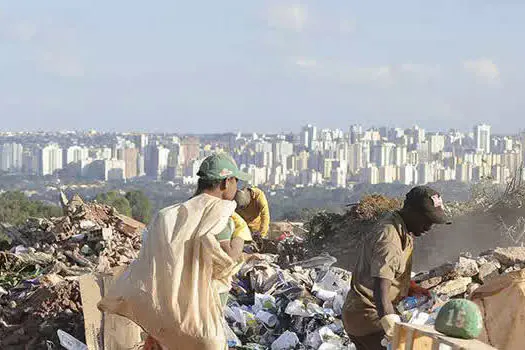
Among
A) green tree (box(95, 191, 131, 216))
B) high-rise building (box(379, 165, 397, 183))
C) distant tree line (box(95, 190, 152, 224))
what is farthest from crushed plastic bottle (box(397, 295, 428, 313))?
high-rise building (box(379, 165, 397, 183))

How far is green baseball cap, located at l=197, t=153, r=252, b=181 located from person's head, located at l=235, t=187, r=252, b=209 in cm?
519

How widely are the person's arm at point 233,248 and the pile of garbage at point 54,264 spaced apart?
3.74 meters

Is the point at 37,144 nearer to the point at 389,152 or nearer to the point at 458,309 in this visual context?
the point at 389,152

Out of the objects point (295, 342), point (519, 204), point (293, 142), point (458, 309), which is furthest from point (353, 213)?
point (293, 142)

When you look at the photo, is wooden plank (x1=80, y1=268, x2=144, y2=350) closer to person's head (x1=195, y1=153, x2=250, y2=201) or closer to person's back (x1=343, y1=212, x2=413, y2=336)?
person's head (x1=195, y1=153, x2=250, y2=201)

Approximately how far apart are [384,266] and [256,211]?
617 centimetres

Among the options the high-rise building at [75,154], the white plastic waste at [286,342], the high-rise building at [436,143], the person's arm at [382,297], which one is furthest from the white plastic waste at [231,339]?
the high-rise building at [75,154]

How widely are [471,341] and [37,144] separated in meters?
90.9

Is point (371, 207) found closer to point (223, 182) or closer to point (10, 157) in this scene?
point (223, 182)

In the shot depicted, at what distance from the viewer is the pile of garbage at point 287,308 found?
860cm

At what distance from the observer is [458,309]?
389 cm

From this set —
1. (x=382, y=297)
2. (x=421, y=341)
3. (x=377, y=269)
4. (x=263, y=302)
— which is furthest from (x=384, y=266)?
(x=263, y=302)

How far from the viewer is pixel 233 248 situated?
5234 millimetres

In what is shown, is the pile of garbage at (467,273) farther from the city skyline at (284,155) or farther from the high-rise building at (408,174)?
the high-rise building at (408,174)
